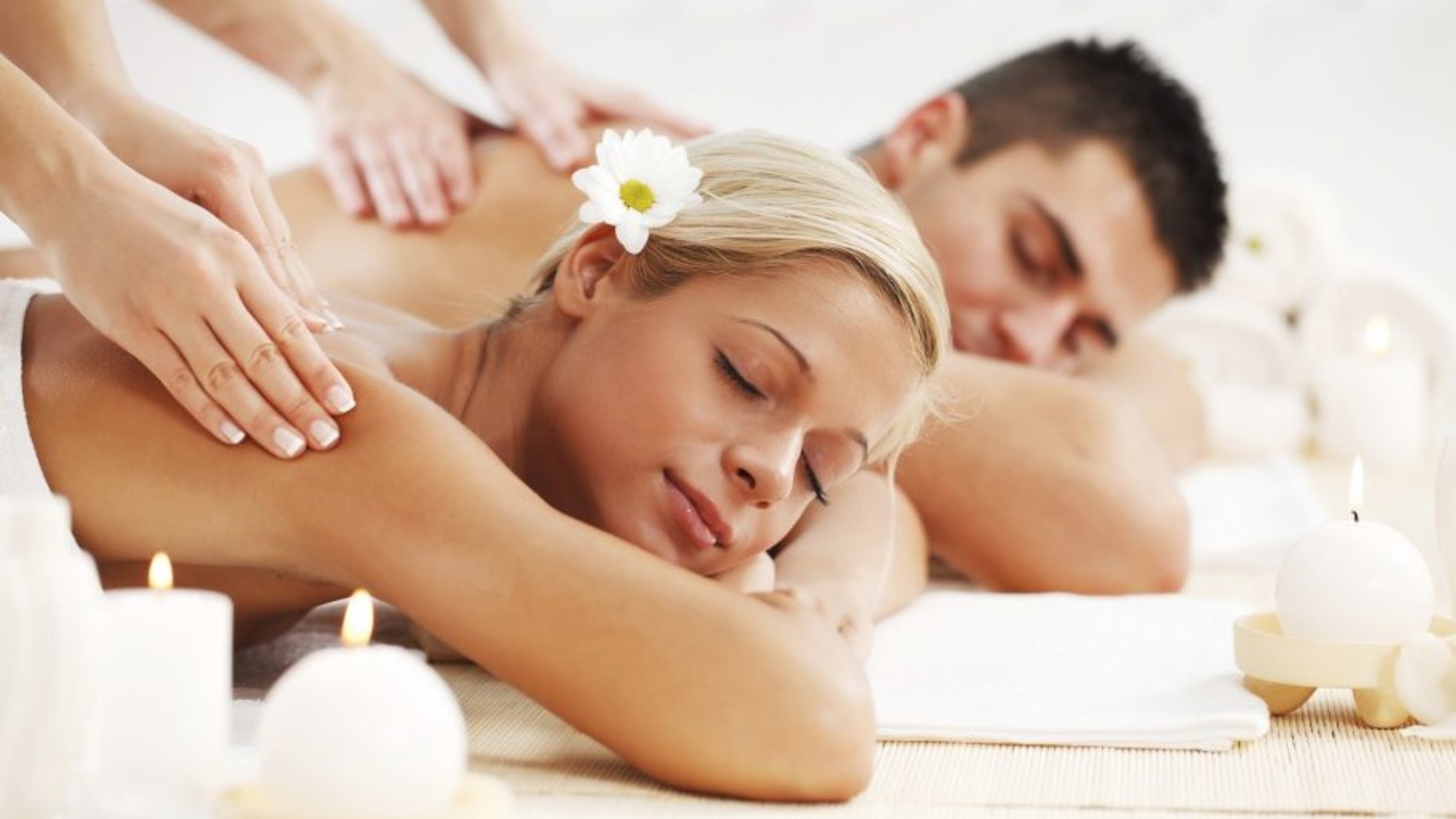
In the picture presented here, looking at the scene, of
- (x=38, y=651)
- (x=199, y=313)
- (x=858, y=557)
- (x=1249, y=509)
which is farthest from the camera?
(x=1249, y=509)

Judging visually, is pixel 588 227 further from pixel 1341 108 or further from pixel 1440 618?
pixel 1341 108

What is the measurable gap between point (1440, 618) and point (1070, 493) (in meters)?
0.77

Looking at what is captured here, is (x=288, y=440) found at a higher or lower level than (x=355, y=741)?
lower

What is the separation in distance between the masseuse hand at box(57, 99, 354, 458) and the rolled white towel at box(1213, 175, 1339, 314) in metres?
3.19

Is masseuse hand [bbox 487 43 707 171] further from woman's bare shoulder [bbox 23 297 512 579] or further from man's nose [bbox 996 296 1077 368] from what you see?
woman's bare shoulder [bbox 23 297 512 579]

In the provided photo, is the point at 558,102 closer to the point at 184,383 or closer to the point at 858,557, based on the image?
the point at 858,557

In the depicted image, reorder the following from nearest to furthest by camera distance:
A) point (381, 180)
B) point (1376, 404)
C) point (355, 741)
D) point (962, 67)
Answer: point (355, 741)
point (381, 180)
point (1376, 404)
point (962, 67)

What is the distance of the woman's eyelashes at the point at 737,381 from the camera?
5.95ft

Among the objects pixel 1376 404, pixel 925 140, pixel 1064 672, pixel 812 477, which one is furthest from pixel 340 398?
pixel 1376 404

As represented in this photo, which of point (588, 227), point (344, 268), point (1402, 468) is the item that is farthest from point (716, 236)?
point (1402, 468)

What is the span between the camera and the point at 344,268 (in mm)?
2945

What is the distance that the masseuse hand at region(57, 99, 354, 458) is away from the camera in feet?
5.30

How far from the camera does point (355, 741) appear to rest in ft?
3.72

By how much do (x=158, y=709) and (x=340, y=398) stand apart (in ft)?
1.38
